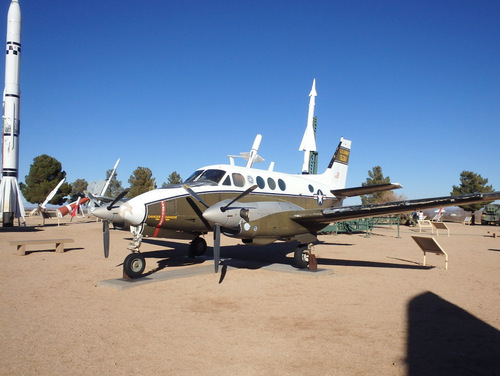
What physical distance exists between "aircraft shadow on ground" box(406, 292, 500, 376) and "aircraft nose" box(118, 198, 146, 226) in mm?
6814

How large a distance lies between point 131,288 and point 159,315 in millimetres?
2623

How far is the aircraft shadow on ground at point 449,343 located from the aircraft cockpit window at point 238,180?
20.8 ft

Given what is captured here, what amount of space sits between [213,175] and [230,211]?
2.40 meters

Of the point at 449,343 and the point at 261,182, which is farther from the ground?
the point at 261,182

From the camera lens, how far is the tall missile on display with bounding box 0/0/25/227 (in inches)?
1184

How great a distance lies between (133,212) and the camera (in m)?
9.55

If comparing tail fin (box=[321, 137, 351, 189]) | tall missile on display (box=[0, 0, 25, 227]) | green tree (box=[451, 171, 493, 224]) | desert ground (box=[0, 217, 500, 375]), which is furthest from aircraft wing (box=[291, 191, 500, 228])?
green tree (box=[451, 171, 493, 224])

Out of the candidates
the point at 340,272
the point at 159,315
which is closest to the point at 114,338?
the point at 159,315

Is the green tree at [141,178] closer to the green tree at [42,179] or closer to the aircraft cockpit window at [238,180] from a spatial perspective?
the green tree at [42,179]

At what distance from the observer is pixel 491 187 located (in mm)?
57438

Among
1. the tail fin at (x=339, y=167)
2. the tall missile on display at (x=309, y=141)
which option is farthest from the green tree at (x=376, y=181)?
the tail fin at (x=339, y=167)

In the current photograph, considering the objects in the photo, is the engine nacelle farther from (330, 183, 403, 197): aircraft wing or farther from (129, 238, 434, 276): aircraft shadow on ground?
(330, 183, 403, 197): aircraft wing

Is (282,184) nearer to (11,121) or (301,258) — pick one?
(301,258)

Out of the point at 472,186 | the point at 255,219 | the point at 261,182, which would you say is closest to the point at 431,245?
the point at 261,182
